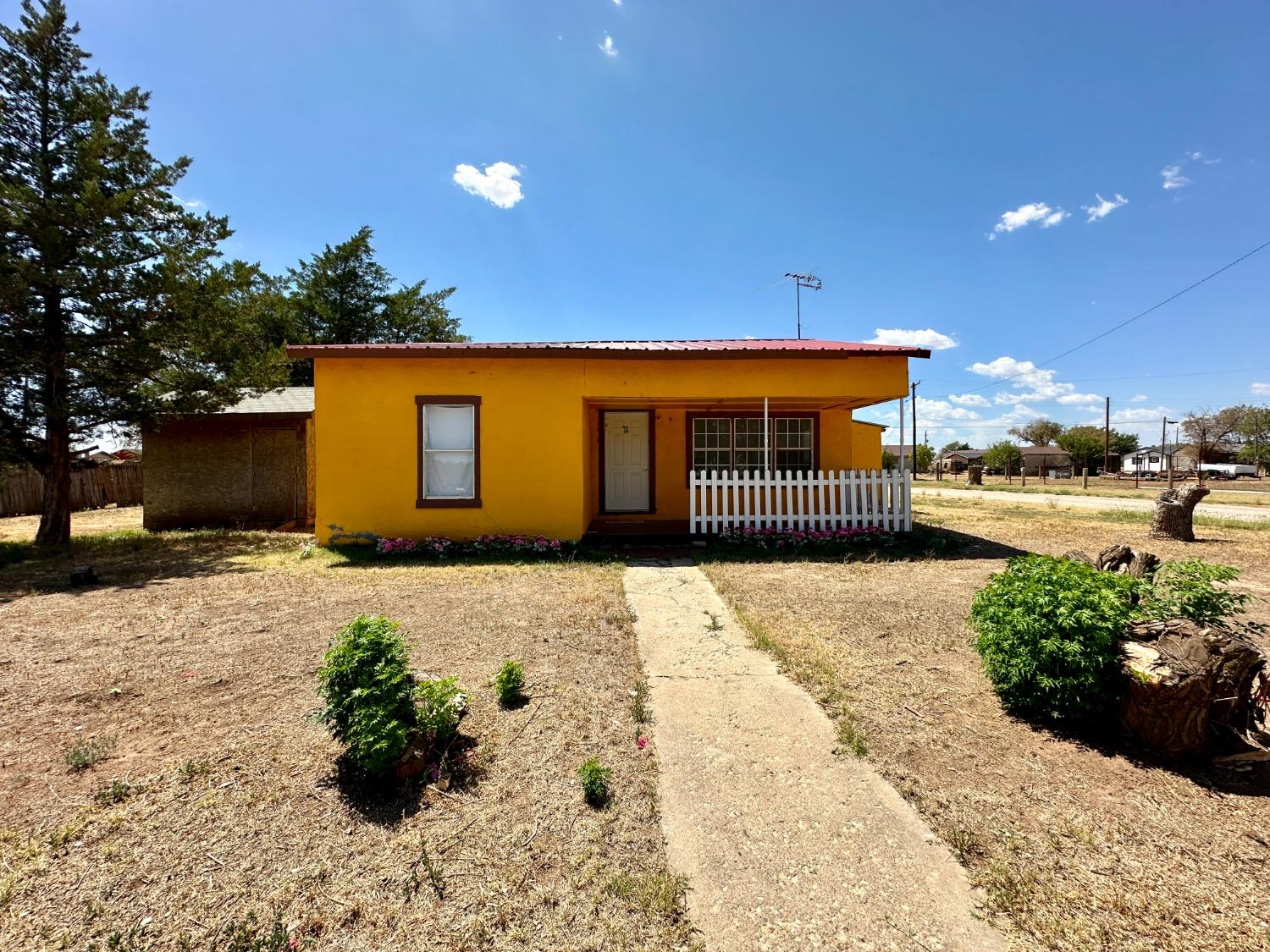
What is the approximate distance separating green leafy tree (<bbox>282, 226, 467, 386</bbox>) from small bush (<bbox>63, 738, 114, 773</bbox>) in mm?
25865

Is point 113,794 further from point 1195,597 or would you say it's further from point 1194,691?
point 1195,597

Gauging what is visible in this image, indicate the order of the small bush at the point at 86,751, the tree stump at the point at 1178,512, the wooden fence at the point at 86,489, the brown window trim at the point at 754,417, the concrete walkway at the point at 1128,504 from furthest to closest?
the wooden fence at the point at 86,489, the concrete walkway at the point at 1128,504, the brown window trim at the point at 754,417, the tree stump at the point at 1178,512, the small bush at the point at 86,751

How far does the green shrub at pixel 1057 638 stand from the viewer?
2783 millimetres

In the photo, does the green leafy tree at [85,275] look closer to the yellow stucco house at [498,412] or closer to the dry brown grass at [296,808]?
the yellow stucco house at [498,412]

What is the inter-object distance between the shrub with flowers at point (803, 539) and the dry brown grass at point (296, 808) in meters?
4.37

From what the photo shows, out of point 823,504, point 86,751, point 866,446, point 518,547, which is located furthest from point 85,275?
point 866,446

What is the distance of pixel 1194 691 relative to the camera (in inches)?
99.7

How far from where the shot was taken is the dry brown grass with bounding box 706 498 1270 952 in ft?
5.91

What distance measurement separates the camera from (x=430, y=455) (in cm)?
873

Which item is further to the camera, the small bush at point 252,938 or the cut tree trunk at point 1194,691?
the cut tree trunk at point 1194,691

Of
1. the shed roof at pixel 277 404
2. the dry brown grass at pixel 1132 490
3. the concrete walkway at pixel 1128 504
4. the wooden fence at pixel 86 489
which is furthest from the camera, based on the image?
the dry brown grass at pixel 1132 490

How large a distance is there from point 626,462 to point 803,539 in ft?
13.4

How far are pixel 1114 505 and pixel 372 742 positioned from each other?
2199cm

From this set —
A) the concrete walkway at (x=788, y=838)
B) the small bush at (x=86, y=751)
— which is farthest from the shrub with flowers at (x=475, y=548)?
the small bush at (x=86, y=751)
